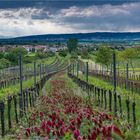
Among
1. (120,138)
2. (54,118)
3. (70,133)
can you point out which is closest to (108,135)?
(120,138)

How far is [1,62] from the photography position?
355 ft

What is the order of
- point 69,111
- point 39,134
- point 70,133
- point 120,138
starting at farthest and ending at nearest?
point 69,111, point 39,134, point 70,133, point 120,138

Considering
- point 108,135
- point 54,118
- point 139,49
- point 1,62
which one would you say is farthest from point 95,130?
point 1,62

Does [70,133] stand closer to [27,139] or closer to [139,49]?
[27,139]

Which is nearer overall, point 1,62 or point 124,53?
point 124,53

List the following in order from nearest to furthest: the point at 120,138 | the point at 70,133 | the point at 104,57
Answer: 1. the point at 120,138
2. the point at 70,133
3. the point at 104,57

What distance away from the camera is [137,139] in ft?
21.8

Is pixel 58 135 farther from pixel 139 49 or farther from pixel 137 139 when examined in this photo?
pixel 139 49

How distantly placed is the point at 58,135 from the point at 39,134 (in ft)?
2.29

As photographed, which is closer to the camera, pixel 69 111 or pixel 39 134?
pixel 39 134

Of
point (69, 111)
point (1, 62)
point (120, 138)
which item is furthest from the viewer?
point (1, 62)

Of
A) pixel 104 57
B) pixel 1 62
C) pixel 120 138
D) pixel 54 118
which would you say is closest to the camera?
pixel 120 138

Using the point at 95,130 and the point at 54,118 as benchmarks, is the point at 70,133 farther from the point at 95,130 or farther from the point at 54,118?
the point at 54,118

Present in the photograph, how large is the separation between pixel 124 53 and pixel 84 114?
8833 centimetres
